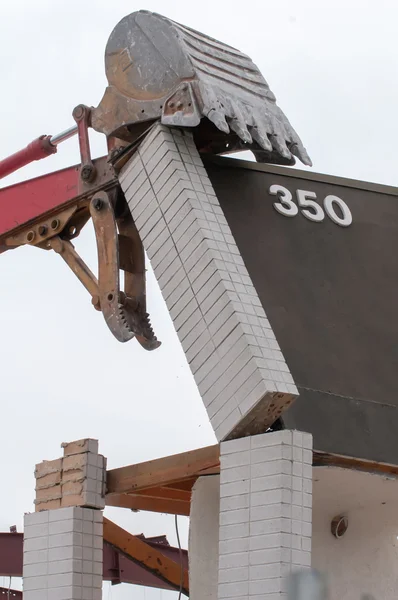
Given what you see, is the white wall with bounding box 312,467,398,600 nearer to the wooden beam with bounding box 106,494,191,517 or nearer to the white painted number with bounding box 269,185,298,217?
the wooden beam with bounding box 106,494,191,517

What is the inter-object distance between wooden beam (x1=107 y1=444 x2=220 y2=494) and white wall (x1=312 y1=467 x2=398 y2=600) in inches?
44.3

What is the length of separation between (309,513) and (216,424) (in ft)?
3.97

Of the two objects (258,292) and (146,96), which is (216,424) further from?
(146,96)

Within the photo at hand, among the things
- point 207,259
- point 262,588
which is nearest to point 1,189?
point 207,259

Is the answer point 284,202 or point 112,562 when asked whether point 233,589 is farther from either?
point 112,562

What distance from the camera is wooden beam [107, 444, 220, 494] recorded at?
1221 cm

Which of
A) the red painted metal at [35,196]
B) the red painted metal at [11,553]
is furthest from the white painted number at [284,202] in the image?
the red painted metal at [11,553]

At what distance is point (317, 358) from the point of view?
11.9m

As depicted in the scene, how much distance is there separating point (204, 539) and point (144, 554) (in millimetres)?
3103

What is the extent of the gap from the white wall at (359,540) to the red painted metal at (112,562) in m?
4.30

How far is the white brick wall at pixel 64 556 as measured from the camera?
12.9 metres

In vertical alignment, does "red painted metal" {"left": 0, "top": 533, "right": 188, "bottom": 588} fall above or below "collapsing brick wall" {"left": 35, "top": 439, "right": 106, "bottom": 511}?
above

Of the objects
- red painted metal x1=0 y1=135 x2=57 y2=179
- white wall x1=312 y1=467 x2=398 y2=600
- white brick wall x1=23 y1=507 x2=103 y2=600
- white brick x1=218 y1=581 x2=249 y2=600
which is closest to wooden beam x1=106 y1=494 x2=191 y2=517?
white brick wall x1=23 y1=507 x2=103 y2=600

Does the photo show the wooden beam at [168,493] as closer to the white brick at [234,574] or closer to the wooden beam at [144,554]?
the wooden beam at [144,554]
